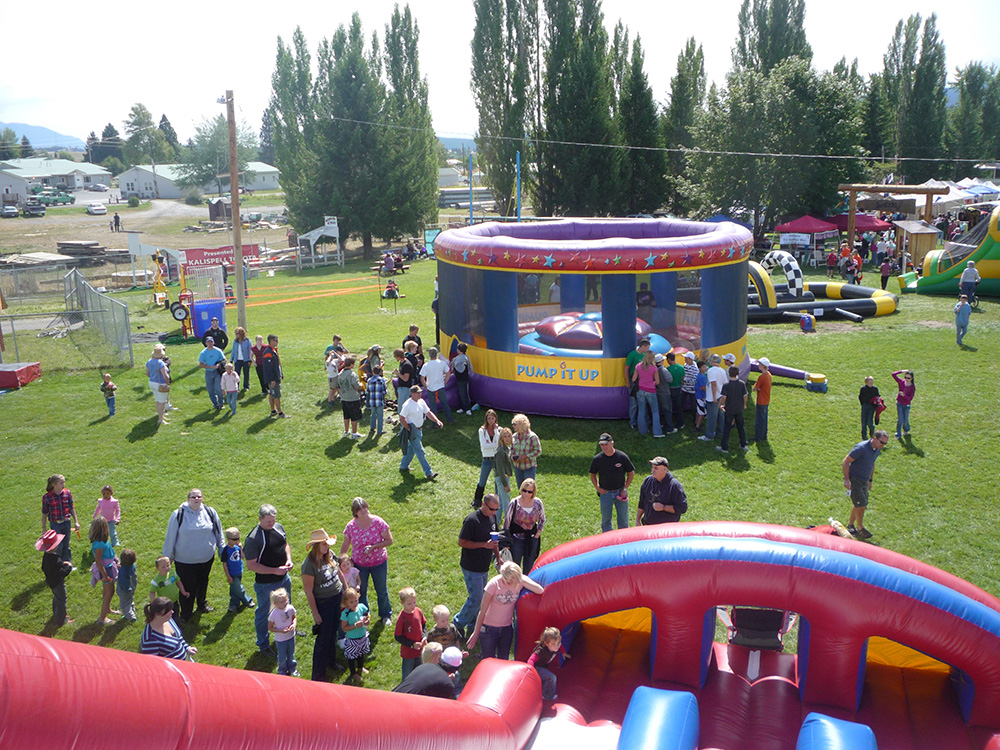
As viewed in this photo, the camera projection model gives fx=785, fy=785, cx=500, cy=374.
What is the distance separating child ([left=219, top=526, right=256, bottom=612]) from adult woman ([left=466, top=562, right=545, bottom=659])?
8.79 feet

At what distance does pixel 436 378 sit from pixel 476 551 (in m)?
6.34

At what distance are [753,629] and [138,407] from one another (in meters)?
12.3

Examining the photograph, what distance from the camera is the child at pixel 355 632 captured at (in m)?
6.90

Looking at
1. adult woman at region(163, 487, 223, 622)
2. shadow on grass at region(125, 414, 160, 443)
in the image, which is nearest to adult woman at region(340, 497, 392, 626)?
adult woman at region(163, 487, 223, 622)

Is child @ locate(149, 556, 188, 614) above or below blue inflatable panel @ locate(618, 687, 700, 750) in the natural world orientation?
above

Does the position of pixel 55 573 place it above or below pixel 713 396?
below

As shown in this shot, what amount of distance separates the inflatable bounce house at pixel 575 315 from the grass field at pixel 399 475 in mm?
731

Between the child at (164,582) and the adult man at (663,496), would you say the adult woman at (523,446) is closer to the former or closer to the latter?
the adult man at (663,496)

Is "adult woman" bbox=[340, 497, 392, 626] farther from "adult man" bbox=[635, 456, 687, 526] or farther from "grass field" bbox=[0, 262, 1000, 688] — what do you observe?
"adult man" bbox=[635, 456, 687, 526]

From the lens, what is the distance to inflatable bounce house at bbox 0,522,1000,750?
18.1ft

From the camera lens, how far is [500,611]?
6.71m

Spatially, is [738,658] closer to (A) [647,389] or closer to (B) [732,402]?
(B) [732,402]

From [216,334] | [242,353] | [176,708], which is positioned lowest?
[242,353]

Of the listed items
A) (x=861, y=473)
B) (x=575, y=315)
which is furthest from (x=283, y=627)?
(x=575, y=315)
